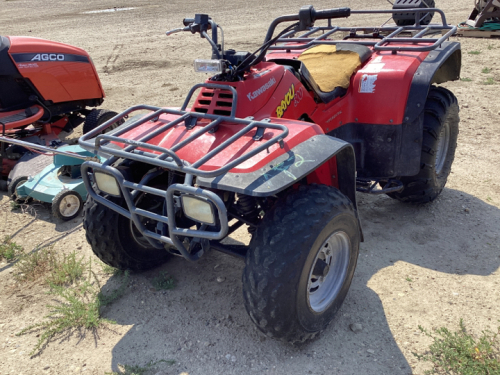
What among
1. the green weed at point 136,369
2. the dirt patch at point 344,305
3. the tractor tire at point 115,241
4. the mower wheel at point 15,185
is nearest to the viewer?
the green weed at point 136,369

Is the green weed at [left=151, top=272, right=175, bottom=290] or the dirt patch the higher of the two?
the green weed at [left=151, top=272, right=175, bottom=290]

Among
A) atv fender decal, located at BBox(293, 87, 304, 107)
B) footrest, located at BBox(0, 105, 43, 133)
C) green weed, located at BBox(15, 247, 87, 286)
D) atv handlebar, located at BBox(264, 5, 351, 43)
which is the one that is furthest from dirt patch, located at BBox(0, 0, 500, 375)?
atv handlebar, located at BBox(264, 5, 351, 43)

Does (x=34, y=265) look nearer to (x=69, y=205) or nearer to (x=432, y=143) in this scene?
(x=69, y=205)

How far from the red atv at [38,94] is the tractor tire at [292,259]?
10.8 ft

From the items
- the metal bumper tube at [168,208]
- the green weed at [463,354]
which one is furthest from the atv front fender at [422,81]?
the metal bumper tube at [168,208]

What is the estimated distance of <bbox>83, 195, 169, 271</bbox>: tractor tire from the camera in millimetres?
3025

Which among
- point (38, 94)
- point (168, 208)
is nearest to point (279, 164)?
point (168, 208)

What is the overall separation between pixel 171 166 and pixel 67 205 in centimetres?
239

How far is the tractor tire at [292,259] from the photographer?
7.70 ft

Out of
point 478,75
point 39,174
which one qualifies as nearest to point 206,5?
point 478,75

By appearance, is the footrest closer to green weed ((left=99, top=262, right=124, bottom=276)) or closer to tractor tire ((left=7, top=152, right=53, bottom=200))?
tractor tire ((left=7, top=152, right=53, bottom=200))

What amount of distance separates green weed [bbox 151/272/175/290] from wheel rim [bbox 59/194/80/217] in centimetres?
139

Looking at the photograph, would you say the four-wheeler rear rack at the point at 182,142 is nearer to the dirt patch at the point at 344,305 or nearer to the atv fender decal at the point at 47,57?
the dirt patch at the point at 344,305

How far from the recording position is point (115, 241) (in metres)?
3.13
